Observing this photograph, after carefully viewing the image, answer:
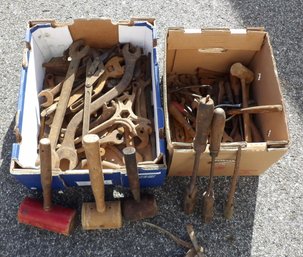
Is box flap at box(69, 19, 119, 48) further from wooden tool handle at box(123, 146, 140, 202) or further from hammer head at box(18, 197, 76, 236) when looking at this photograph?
hammer head at box(18, 197, 76, 236)

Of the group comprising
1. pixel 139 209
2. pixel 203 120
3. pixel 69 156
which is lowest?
pixel 139 209

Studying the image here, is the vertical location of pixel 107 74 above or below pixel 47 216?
above

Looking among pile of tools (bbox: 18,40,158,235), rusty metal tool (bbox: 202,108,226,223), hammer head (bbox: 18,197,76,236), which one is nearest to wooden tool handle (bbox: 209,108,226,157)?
rusty metal tool (bbox: 202,108,226,223)

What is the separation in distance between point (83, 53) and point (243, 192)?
104cm

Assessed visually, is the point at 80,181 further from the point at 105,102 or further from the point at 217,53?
the point at 217,53

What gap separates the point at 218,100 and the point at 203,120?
2.05ft

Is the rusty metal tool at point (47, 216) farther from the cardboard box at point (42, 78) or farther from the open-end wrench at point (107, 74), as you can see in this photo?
the open-end wrench at point (107, 74)

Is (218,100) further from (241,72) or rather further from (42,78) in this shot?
(42,78)

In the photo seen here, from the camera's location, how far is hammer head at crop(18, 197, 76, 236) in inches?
62.9

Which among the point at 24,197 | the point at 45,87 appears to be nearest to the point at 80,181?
the point at 24,197

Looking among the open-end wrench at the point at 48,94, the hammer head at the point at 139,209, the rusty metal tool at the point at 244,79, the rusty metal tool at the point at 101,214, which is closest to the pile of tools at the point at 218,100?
the rusty metal tool at the point at 244,79

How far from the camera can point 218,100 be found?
1873mm

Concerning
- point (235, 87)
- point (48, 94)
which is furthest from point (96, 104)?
point (235, 87)

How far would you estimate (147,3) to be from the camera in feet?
8.21
